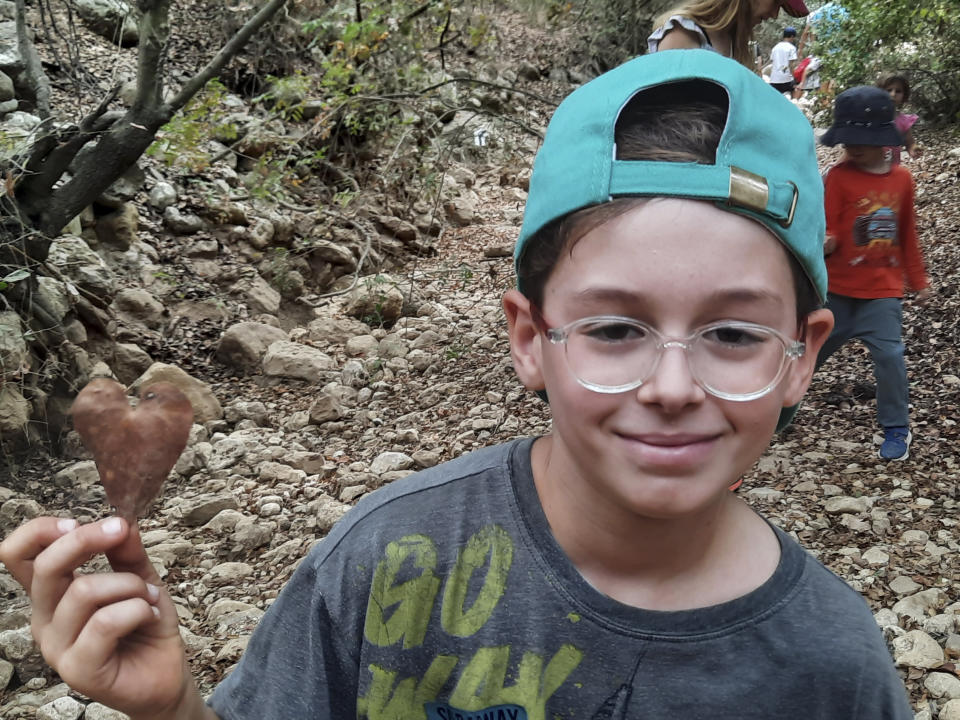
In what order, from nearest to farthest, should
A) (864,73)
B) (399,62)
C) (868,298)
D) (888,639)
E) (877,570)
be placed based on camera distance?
(888,639) < (877,570) < (868,298) < (399,62) < (864,73)

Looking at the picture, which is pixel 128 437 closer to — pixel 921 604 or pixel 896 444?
pixel 921 604

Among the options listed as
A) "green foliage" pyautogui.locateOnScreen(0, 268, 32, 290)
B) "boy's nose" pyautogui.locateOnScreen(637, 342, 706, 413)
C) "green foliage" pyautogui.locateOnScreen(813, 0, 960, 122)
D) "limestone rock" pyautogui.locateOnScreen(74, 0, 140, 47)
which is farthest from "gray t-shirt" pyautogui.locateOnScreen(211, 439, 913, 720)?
"green foliage" pyautogui.locateOnScreen(813, 0, 960, 122)

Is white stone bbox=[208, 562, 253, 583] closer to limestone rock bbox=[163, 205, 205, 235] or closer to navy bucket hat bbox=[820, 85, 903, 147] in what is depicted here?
navy bucket hat bbox=[820, 85, 903, 147]

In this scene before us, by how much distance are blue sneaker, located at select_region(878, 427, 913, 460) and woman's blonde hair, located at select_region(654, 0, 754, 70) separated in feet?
6.34

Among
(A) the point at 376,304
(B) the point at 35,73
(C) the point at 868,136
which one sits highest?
(B) the point at 35,73

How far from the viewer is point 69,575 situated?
38.0 inches

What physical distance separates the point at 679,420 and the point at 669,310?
136 mm

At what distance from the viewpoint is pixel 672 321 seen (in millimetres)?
1019

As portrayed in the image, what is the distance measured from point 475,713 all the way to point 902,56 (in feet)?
31.2

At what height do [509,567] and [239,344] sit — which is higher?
[509,567]

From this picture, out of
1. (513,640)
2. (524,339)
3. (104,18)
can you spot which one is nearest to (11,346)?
(524,339)

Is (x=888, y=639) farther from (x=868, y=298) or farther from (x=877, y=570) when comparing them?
(x=868, y=298)

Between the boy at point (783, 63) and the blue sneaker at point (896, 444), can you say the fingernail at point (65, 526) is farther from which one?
the boy at point (783, 63)

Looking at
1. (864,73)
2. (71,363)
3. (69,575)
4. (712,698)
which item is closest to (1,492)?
(71,363)
